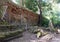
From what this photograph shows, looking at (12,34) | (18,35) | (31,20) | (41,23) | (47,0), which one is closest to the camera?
(12,34)

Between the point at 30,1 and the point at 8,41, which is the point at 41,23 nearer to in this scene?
the point at 30,1

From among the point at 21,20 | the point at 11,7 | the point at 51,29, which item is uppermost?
the point at 11,7

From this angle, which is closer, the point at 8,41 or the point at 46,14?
the point at 8,41

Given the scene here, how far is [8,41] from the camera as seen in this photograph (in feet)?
18.4

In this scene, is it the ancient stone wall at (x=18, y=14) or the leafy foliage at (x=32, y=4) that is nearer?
the ancient stone wall at (x=18, y=14)

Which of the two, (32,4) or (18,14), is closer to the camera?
(18,14)

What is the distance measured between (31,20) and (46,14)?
11.0 feet

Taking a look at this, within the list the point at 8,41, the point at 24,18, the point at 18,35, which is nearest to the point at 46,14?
the point at 24,18

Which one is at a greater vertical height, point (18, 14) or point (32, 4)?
point (32, 4)

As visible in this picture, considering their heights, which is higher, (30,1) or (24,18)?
(30,1)

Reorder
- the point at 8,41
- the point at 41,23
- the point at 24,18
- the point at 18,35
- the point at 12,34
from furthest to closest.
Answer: the point at 41,23
the point at 24,18
the point at 18,35
the point at 12,34
the point at 8,41

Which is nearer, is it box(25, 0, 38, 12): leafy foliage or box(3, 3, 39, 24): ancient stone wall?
box(3, 3, 39, 24): ancient stone wall

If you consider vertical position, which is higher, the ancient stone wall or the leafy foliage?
the leafy foliage

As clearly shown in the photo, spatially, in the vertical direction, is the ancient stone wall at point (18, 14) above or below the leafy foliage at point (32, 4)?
below
